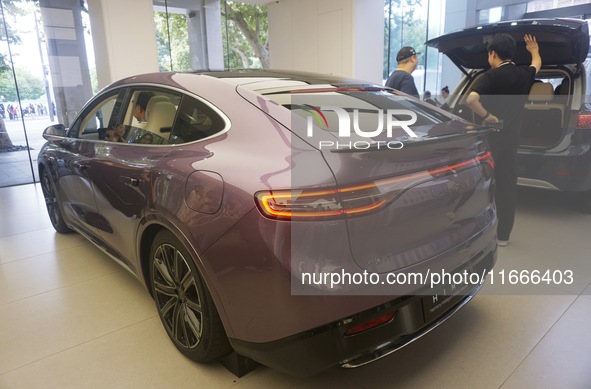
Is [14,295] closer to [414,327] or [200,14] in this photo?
[414,327]

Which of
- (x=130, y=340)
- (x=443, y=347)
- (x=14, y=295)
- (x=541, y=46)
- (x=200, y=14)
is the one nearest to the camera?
(x=443, y=347)

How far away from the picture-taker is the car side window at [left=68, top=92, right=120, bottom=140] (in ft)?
8.45

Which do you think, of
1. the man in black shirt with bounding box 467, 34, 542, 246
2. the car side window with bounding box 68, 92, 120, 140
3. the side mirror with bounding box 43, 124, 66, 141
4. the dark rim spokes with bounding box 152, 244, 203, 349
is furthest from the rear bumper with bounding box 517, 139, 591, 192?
the side mirror with bounding box 43, 124, 66, 141

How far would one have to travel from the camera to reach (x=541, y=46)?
3508mm

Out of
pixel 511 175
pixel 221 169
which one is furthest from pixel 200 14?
pixel 221 169

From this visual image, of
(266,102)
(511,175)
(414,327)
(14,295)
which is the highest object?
(266,102)

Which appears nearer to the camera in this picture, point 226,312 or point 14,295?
point 226,312

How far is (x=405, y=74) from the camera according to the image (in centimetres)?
387

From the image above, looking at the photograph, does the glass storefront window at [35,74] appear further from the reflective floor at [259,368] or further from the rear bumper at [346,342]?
the rear bumper at [346,342]

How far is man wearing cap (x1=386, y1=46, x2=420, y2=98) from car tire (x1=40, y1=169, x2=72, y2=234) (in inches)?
125

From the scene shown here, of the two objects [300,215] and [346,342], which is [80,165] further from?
[346,342]

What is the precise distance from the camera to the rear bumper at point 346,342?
138 centimetres

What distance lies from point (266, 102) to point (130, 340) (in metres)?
1.41

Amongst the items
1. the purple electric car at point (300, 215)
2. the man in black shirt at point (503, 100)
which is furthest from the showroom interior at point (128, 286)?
the man in black shirt at point (503, 100)
